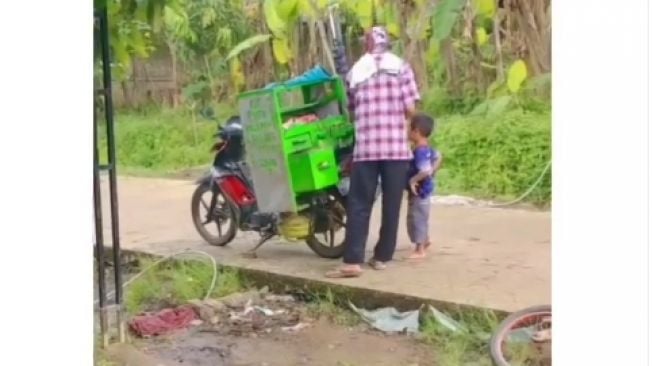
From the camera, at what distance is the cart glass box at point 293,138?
1.63m

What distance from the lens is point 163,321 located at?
159 centimetres

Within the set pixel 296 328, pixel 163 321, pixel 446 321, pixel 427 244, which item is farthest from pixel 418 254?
pixel 163 321

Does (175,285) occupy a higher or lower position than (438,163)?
lower

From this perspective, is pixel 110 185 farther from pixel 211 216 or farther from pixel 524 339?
pixel 524 339

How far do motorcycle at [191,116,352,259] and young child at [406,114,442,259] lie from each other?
0.14m

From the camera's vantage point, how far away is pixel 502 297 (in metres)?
1.45

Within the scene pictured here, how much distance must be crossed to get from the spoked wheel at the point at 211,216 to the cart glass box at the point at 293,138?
0.08m

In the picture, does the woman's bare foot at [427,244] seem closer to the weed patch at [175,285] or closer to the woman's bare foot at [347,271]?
the woman's bare foot at [347,271]

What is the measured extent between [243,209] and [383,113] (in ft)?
1.16
